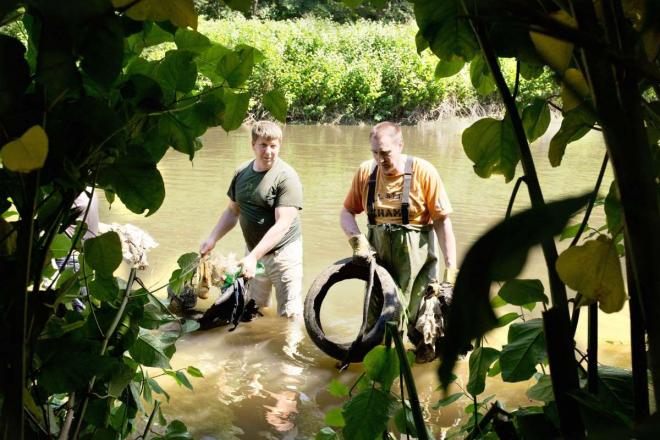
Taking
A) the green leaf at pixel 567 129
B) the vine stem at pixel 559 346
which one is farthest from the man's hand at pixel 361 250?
the vine stem at pixel 559 346

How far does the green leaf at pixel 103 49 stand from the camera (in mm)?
726

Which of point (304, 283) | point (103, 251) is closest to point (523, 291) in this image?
point (103, 251)

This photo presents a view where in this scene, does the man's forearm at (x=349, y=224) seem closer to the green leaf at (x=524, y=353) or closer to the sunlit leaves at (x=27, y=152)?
the green leaf at (x=524, y=353)

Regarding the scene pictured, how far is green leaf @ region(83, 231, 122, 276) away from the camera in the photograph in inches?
40.9

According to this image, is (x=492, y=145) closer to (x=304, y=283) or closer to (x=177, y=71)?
(x=177, y=71)

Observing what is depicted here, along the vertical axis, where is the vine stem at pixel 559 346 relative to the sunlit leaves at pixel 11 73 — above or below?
below

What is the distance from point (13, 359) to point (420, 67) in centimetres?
2515

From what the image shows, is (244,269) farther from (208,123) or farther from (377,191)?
(208,123)

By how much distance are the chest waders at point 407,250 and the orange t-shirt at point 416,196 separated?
0.14ft

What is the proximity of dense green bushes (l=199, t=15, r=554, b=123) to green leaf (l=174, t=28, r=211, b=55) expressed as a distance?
76.2 ft

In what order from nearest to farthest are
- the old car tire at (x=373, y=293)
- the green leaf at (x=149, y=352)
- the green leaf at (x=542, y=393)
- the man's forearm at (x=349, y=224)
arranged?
the green leaf at (x=542, y=393)
the green leaf at (x=149, y=352)
the old car tire at (x=373, y=293)
the man's forearm at (x=349, y=224)

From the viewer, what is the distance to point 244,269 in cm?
667

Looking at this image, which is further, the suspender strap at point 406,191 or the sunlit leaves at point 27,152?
the suspender strap at point 406,191

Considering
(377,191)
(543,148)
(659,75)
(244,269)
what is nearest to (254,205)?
(244,269)
